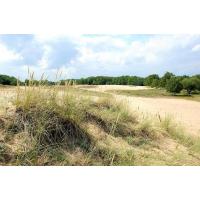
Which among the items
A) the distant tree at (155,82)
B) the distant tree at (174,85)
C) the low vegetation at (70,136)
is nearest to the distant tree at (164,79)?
the distant tree at (155,82)

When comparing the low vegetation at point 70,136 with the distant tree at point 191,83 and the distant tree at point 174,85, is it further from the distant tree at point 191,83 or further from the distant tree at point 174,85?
the distant tree at point 174,85

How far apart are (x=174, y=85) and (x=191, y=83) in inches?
42.5

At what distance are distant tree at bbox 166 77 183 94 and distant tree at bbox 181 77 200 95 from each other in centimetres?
38

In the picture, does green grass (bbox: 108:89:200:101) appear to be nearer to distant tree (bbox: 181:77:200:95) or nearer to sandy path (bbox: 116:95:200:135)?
distant tree (bbox: 181:77:200:95)

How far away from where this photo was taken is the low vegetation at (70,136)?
4516mm

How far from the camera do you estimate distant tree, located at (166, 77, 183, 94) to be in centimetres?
1888

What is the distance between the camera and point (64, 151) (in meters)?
4.71

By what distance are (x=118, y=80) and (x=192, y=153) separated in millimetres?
13378

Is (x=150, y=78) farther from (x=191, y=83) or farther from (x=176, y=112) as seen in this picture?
(x=176, y=112)

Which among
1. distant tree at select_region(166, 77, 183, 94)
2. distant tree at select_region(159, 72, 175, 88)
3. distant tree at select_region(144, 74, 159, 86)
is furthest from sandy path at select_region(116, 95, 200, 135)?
distant tree at select_region(144, 74, 159, 86)

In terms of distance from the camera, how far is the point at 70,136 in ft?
16.5

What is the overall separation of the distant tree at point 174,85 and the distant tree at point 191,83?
38 centimetres
